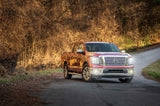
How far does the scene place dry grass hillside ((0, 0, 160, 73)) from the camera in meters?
18.2

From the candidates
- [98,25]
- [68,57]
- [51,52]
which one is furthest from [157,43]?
[68,57]

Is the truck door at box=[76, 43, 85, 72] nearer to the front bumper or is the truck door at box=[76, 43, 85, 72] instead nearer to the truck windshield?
the truck windshield

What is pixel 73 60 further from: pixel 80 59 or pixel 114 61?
pixel 114 61

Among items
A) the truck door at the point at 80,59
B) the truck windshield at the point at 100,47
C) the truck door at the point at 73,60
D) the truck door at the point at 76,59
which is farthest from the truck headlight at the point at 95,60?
the truck door at the point at 73,60

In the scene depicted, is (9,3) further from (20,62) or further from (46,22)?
(20,62)

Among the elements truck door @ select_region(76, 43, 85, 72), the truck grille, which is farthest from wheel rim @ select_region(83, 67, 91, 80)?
the truck grille

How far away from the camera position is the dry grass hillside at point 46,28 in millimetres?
18219

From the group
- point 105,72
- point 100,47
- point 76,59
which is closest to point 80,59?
point 76,59

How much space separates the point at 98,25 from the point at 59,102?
70.9 feet

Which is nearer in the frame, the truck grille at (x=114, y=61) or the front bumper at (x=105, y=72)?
the front bumper at (x=105, y=72)

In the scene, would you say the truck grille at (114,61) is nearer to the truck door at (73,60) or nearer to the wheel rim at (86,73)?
the wheel rim at (86,73)

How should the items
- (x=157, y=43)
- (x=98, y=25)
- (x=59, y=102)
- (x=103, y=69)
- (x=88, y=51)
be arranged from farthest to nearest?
1. (x=157, y=43)
2. (x=98, y=25)
3. (x=88, y=51)
4. (x=103, y=69)
5. (x=59, y=102)

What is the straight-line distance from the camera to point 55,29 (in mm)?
24578

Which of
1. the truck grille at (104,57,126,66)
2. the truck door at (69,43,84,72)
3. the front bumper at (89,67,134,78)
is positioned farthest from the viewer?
the truck door at (69,43,84,72)
